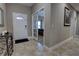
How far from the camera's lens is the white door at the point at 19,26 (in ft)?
7.10

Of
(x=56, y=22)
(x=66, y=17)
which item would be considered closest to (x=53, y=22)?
(x=56, y=22)

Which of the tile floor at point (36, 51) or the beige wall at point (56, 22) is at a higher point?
the beige wall at point (56, 22)

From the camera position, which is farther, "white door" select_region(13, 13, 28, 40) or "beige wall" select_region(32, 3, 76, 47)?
"beige wall" select_region(32, 3, 76, 47)

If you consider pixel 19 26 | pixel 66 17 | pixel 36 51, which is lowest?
pixel 36 51

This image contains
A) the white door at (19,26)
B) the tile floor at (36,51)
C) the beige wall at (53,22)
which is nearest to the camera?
the white door at (19,26)

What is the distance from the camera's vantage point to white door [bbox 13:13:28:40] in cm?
216

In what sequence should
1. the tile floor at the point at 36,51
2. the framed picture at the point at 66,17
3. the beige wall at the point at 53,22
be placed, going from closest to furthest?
the tile floor at the point at 36,51
the beige wall at the point at 53,22
the framed picture at the point at 66,17

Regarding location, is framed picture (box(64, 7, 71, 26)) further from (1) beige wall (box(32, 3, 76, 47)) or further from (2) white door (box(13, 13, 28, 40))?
(2) white door (box(13, 13, 28, 40))

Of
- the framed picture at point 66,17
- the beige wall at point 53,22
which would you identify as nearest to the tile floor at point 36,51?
the beige wall at point 53,22

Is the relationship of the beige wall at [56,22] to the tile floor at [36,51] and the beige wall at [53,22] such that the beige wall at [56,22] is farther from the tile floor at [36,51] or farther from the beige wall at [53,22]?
the tile floor at [36,51]

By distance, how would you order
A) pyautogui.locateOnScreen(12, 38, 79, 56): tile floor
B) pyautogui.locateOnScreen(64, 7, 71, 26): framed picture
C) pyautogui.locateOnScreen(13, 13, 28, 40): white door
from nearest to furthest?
pyautogui.locateOnScreen(13, 13, 28, 40): white door, pyautogui.locateOnScreen(12, 38, 79, 56): tile floor, pyautogui.locateOnScreen(64, 7, 71, 26): framed picture

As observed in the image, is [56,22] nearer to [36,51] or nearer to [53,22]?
[53,22]

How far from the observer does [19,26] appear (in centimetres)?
221

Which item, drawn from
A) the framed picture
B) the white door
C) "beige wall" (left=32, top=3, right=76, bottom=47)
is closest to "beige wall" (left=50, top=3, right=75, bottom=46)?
"beige wall" (left=32, top=3, right=76, bottom=47)
